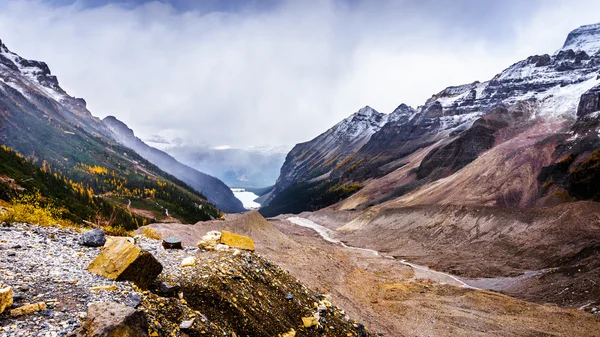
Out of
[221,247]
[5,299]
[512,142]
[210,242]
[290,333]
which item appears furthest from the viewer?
[512,142]

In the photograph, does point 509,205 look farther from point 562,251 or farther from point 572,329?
point 572,329

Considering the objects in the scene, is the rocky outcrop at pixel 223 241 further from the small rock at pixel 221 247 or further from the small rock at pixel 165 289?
the small rock at pixel 165 289

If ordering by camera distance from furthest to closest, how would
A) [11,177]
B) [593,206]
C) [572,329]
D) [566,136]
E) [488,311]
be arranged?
[11,177] < [566,136] < [593,206] < [488,311] < [572,329]

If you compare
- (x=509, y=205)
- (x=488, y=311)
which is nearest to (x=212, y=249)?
(x=488, y=311)

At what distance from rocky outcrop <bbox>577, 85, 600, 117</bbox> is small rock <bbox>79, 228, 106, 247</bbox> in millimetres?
116241

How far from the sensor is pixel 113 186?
595 feet

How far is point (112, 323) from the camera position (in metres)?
6.12

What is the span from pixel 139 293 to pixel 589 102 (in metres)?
123

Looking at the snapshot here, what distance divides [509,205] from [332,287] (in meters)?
51.3

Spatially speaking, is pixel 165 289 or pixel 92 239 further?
pixel 92 239

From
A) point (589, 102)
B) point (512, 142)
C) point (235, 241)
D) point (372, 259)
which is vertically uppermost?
point (589, 102)

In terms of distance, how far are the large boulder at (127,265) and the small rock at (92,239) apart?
8.49 feet

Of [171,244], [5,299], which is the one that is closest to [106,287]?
[5,299]

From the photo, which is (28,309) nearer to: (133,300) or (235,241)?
(133,300)
